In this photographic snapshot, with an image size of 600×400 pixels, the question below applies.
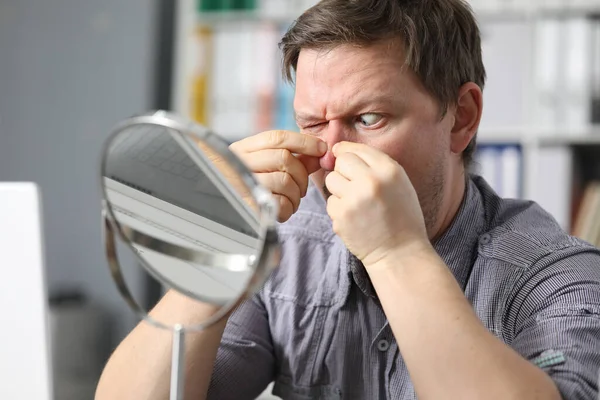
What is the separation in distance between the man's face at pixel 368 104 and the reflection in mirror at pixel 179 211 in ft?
1.13

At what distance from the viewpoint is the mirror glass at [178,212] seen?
2.59 feet

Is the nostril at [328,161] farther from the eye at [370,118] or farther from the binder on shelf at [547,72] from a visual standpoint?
the binder on shelf at [547,72]

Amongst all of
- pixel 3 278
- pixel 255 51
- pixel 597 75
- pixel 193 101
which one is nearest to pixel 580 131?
pixel 597 75

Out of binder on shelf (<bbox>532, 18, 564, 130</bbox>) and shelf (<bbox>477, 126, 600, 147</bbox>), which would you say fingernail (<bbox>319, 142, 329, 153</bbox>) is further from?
binder on shelf (<bbox>532, 18, 564, 130</bbox>)

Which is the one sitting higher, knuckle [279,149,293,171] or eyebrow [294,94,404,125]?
eyebrow [294,94,404,125]

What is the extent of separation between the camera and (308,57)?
1225mm

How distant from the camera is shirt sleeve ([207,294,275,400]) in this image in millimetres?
1262

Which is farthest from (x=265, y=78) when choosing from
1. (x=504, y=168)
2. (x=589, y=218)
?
(x=589, y=218)

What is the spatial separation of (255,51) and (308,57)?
167cm

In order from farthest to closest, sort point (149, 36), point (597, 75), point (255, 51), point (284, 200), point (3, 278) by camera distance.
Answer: point (149, 36), point (255, 51), point (597, 75), point (284, 200), point (3, 278)

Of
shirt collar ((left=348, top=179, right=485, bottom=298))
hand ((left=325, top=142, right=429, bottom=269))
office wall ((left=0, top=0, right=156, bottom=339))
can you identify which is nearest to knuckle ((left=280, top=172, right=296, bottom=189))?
hand ((left=325, top=142, right=429, bottom=269))

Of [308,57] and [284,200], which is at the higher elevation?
[308,57]

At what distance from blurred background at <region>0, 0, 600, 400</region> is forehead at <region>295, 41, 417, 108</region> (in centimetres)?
150

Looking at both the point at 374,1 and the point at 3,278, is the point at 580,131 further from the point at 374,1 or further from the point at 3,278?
the point at 3,278
